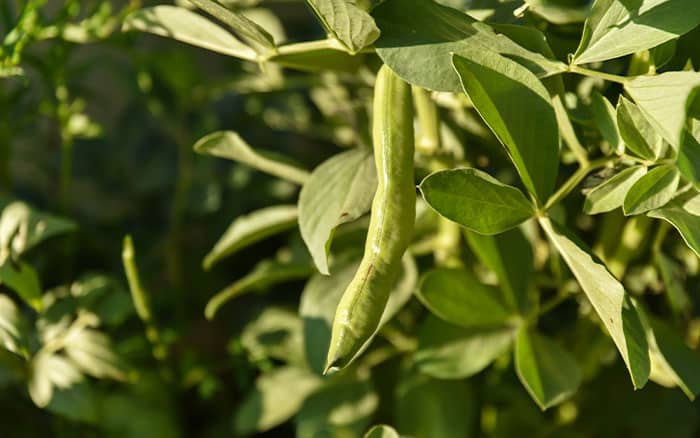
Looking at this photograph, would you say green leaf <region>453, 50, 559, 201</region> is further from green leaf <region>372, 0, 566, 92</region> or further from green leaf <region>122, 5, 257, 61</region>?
green leaf <region>122, 5, 257, 61</region>

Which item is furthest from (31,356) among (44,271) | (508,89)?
(508,89)

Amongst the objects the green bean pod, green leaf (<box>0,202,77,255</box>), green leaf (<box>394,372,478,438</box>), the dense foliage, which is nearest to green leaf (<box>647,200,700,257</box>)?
the dense foliage

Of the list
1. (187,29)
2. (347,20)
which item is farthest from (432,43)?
(187,29)

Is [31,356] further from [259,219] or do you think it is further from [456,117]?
[456,117]

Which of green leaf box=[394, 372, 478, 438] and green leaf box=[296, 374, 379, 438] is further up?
green leaf box=[394, 372, 478, 438]

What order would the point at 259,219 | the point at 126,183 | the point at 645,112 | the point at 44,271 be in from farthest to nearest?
1. the point at 126,183
2. the point at 44,271
3. the point at 259,219
4. the point at 645,112

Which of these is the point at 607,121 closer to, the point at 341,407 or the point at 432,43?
the point at 432,43
